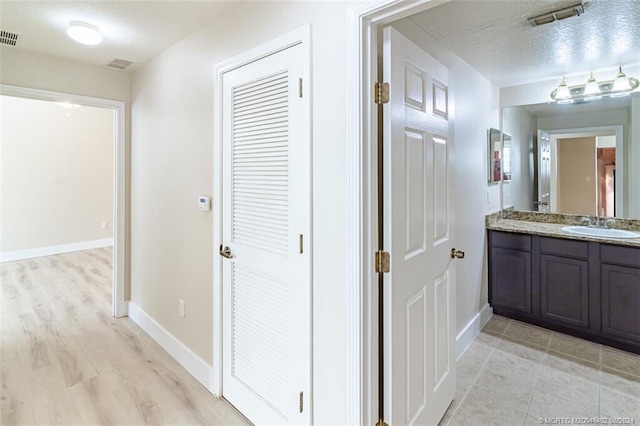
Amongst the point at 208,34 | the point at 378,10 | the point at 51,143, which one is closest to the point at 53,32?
the point at 208,34

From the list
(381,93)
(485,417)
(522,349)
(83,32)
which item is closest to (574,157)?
(522,349)

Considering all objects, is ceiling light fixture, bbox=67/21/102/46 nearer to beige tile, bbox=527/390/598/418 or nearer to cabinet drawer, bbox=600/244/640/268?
beige tile, bbox=527/390/598/418

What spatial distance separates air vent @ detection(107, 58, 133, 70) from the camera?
2885 mm

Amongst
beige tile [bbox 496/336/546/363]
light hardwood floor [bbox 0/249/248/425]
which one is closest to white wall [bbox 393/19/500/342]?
beige tile [bbox 496/336/546/363]

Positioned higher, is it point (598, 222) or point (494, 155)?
point (494, 155)

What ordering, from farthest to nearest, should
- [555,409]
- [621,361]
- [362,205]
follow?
1. [621,361]
2. [555,409]
3. [362,205]

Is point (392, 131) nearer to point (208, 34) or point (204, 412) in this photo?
point (208, 34)

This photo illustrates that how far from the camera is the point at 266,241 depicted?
1766 mm

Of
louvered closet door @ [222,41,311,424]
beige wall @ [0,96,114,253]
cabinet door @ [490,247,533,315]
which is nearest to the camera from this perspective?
louvered closet door @ [222,41,311,424]

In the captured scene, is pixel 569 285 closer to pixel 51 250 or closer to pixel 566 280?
pixel 566 280

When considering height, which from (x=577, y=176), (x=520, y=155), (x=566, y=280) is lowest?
(x=566, y=280)

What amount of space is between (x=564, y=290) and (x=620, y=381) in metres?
0.77

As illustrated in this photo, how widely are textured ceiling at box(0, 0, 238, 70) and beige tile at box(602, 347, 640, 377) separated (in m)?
3.64

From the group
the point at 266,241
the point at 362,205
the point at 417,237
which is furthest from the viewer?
the point at 266,241
